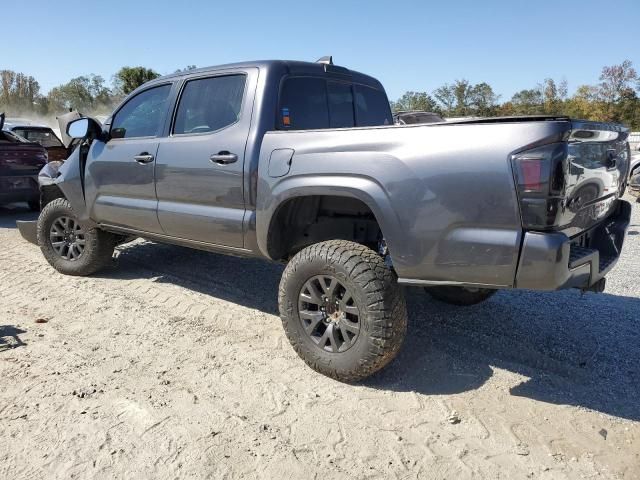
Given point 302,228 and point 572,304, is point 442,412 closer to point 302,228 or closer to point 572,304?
point 302,228

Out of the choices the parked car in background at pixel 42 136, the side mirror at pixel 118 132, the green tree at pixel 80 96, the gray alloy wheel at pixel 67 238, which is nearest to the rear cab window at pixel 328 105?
the side mirror at pixel 118 132

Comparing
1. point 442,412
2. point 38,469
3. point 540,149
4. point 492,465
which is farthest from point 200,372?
point 540,149

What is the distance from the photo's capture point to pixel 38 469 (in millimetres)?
2270

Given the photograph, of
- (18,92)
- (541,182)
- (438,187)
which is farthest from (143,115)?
(18,92)

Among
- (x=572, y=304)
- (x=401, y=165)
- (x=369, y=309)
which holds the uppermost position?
(x=401, y=165)

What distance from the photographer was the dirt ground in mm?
2361

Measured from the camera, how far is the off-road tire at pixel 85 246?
5004 millimetres

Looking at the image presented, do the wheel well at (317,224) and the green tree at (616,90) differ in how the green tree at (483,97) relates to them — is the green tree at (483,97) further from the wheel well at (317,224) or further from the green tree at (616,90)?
the wheel well at (317,224)

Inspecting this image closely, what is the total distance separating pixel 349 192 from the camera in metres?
2.91

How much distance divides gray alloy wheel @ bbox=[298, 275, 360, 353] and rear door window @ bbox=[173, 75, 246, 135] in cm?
137

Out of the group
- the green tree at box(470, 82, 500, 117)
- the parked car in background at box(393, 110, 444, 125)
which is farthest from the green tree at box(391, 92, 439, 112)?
the parked car in background at box(393, 110, 444, 125)

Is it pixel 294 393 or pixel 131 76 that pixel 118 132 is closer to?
pixel 294 393

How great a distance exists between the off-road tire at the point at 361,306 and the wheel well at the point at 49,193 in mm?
3616

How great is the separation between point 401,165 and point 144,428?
1.91 m
